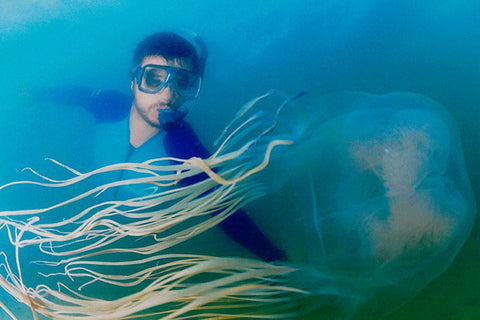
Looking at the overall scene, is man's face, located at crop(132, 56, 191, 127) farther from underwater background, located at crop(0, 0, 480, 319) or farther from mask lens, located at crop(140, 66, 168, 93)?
underwater background, located at crop(0, 0, 480, 319)

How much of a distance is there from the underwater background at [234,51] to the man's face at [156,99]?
13cm

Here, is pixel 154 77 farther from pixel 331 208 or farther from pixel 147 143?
pixel 331 208

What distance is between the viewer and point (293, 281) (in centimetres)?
139

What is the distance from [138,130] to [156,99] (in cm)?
22

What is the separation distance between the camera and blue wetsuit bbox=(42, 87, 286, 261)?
5.03ft

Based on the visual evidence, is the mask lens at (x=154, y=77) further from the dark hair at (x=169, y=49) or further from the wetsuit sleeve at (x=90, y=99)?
the wetsuit sleeve at (x=90, y=99)

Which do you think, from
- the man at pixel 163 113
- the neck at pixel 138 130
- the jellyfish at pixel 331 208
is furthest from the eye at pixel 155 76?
the jellyfish at pixel 331 208

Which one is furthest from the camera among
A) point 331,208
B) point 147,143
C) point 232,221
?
point 147,143

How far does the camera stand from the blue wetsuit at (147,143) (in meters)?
1.53

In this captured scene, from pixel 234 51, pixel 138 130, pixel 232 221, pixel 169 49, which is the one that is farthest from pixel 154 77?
pixel 232 221

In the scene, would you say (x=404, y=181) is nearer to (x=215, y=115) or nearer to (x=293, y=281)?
(x=293, y=281)

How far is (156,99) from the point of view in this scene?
1597 millimetres

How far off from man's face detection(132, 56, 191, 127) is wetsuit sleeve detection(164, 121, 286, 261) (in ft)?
0.34

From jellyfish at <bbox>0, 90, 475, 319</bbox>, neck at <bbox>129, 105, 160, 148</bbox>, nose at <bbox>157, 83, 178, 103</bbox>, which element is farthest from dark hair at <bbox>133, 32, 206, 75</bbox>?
jellyfish at <bbox>0, 90, 475, 319</bbox>
